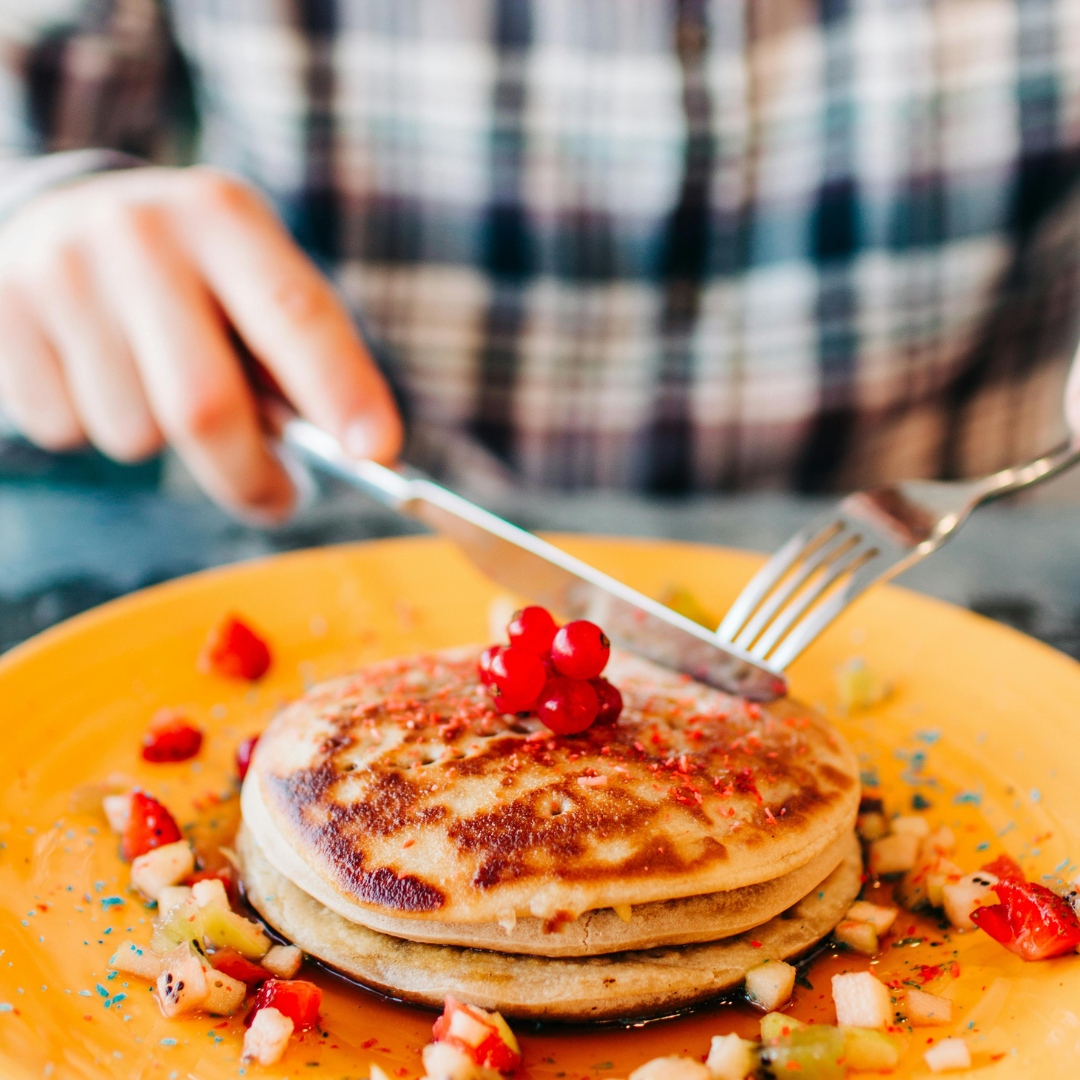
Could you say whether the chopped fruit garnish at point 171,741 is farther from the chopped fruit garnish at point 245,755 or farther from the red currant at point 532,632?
the red currant at point 532,632

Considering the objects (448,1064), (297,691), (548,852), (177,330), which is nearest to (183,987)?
(448,1064)

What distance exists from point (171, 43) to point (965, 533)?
2695mm

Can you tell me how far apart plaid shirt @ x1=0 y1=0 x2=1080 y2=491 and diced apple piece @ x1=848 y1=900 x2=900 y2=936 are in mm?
1789

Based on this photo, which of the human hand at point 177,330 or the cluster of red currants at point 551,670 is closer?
the cluster of red currants at point 551,670

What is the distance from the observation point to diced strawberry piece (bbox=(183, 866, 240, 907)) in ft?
3.87

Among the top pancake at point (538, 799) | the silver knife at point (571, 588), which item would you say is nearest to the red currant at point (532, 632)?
the top pancake at point (538, 799)

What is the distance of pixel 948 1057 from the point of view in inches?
35.1

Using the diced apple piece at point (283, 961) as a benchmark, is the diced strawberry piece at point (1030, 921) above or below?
above

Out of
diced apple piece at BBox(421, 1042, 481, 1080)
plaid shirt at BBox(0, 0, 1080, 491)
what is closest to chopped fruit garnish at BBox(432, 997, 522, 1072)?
diced apple piece at BBox(421, 1042, 481, 1080)

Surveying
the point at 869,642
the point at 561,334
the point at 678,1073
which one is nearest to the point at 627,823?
the point at 678,1073

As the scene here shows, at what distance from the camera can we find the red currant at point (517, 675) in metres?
1.14

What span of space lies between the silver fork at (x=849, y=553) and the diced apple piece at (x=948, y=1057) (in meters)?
0.57

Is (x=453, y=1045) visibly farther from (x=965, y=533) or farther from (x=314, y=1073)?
(x=965, y=533)

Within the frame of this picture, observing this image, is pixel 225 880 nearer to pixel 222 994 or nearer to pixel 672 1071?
pixel 222 994
